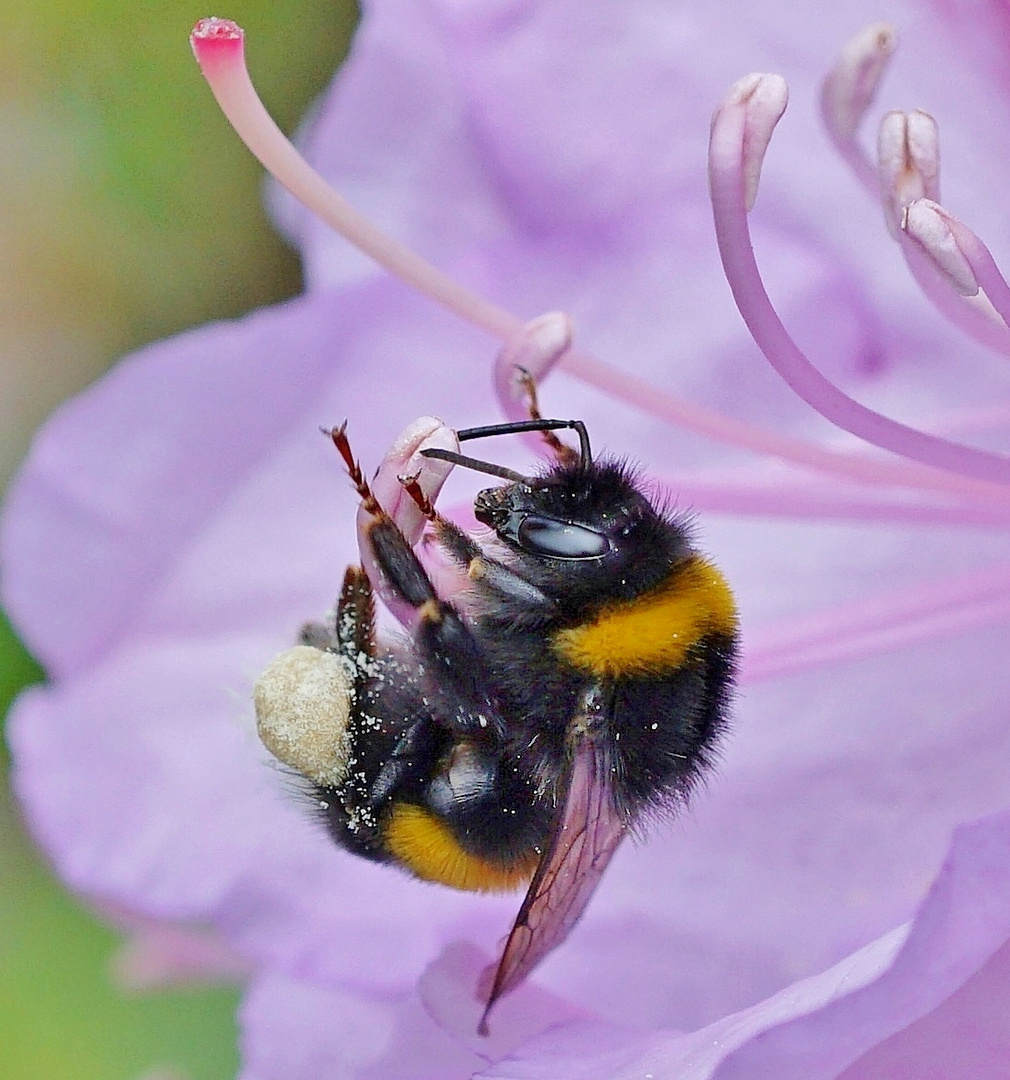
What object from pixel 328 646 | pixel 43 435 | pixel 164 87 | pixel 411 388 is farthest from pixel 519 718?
pixel 164 87

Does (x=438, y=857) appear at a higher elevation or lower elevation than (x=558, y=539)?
lower

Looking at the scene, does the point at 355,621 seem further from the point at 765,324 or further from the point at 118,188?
the point at 118,188

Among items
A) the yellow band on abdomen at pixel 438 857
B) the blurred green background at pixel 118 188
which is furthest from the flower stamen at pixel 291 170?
the blurred green background at pixel 118 188

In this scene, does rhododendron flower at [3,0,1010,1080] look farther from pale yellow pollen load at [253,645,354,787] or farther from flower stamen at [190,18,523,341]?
Answer: pale yellow pollen load at [253,645,354,787]

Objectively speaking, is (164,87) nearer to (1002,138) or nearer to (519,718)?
(1002,138)

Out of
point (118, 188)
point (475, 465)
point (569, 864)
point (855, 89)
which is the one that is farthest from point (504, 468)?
point (118, 188)

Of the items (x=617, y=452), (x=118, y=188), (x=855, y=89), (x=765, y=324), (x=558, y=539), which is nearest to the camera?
(x=558, y=539)

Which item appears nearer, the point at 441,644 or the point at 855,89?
the point at 441,644
